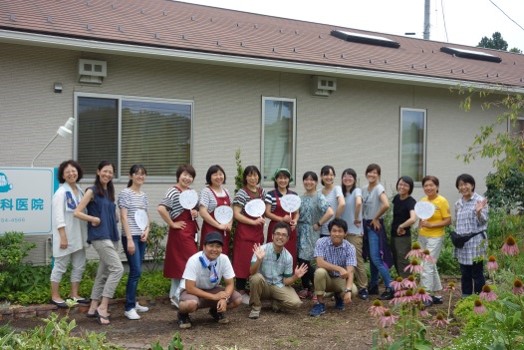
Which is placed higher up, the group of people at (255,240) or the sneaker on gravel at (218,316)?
the group of people at (255,240)

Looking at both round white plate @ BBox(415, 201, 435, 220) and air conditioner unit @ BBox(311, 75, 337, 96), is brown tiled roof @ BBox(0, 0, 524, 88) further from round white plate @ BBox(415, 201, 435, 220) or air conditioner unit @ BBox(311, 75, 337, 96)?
round white plate @ BBox(415, 201, 435, 220)

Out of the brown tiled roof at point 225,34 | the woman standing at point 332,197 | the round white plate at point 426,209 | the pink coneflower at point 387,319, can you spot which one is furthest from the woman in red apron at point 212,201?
the pink coneflower at point 387,319

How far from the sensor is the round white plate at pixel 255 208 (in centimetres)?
768

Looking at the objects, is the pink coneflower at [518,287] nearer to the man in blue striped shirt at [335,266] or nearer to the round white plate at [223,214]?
the man in blue striped shirt at [335,266]

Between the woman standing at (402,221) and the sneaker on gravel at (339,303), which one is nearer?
the sneaker on gravel at (339,303)

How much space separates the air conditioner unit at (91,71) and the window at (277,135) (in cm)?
260

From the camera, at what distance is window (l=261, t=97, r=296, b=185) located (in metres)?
10.1

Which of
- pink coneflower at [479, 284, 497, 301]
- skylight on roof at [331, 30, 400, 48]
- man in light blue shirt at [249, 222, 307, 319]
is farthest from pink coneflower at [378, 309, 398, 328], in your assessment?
skylight on roof at [331, 30, 400, 48]

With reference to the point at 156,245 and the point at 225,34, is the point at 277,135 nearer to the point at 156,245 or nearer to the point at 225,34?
the point at 225,34

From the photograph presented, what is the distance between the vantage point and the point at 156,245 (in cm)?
870

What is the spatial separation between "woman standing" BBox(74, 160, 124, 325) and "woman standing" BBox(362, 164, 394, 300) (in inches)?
126

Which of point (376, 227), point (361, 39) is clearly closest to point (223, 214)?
point (376, 227)

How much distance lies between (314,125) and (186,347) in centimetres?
541

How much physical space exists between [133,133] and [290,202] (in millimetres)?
2569
